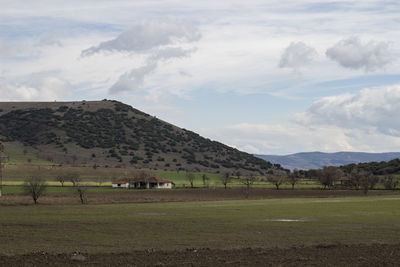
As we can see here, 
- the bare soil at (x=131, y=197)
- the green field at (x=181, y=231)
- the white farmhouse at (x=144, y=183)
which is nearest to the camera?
the green field at (x=181, y=231)

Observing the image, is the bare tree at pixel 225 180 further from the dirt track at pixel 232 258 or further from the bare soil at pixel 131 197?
the dirt track at pixel 232 258

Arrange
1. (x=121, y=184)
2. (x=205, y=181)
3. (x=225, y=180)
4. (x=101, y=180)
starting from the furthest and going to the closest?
(x=205, y=181) → (x=101, y=180) → (x=225, y=180) → (x=121, y=184)

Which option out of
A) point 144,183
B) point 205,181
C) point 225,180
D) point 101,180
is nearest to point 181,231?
point 144,183

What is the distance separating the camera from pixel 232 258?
95.9ft

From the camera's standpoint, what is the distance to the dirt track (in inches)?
1080

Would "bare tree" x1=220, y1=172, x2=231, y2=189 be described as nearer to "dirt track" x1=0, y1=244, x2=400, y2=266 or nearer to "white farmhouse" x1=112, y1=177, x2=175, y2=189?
"white farmhouse" x1=112, y1=177, x2=175, y2=189

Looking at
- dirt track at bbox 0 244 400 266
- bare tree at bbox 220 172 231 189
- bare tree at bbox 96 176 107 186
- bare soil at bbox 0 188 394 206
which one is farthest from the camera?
bare tree at bbox 96 176 107 186

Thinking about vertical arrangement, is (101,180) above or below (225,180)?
above

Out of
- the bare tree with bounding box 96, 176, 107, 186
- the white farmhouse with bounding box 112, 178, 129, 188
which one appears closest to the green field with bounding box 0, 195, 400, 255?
the white farmhouse with bounding box 112, 178, 129, 188

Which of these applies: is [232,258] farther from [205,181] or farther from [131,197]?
[205,181]

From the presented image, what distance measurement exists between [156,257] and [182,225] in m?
17.2

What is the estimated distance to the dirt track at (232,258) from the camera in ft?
90.0

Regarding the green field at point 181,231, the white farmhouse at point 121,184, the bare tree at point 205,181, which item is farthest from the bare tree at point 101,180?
the green field at point 181,231

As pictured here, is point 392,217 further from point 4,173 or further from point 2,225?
point 4,173
